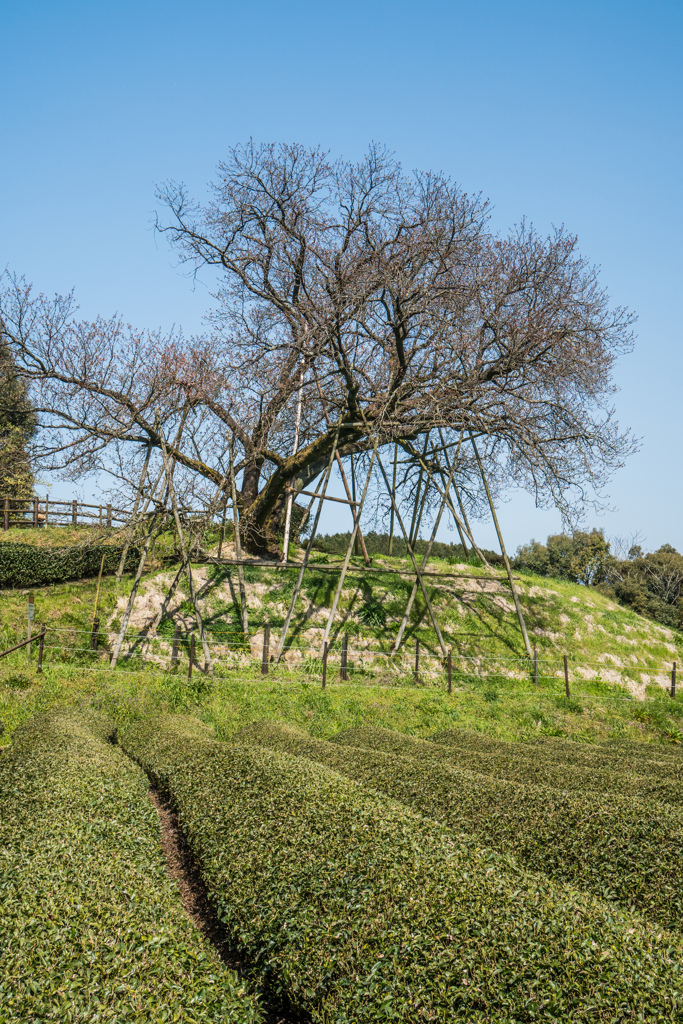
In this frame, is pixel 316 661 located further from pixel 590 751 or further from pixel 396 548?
pixel 396 548

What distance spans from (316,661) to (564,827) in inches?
399

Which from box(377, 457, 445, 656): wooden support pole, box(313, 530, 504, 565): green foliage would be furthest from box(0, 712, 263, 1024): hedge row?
box(313, 530, 504, 565): green foliage

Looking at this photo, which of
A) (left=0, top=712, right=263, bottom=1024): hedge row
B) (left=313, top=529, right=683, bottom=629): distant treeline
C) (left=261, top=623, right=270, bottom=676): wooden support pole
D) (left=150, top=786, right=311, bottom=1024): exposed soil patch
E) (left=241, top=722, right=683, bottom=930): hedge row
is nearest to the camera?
(left=0, top=712, right=263, bottom=1024): hedge row

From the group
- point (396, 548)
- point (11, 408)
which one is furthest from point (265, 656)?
point (396, 548)

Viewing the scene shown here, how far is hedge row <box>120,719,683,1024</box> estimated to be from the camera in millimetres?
4125

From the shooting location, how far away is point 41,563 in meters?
18.2

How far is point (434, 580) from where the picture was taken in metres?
21.2

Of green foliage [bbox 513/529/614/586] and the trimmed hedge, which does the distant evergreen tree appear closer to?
the trimmed hedge

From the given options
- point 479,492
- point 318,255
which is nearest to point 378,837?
point 318,255

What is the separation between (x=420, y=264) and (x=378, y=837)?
48.5 ft

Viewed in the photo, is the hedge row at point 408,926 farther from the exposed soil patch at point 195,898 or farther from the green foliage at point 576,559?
the green foliage at point 576,559

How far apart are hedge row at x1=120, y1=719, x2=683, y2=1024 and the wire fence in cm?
850

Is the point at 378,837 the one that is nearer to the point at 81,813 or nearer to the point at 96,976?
the point at 96,976

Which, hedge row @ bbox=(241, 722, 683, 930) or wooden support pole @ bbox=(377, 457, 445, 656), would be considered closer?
hedge row @ bbox=(241, 722, 683, 930)
